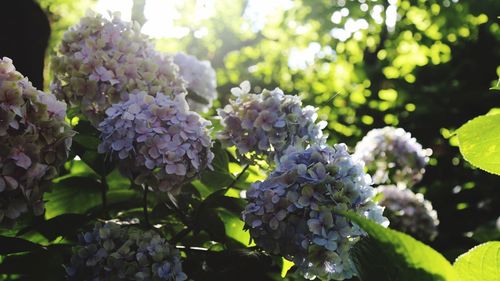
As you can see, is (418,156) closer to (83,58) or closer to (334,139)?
(334,139)

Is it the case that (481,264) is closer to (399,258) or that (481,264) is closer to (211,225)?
(399,258)

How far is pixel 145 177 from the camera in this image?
1649 mm

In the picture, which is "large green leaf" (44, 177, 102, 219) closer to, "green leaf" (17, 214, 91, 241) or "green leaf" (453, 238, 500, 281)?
"green leaf" (17, 214, 91, 241)

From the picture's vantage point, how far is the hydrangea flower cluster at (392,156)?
11.4ft

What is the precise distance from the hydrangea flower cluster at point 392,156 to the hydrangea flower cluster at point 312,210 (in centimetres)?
196

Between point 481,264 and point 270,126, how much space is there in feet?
3.31

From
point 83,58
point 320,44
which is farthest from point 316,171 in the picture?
point 320,44

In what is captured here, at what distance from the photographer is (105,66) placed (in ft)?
6.58

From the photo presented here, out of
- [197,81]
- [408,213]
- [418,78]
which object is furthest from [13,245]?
[418,78]

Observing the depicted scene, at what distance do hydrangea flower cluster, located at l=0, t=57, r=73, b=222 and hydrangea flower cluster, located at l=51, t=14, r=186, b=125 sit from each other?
0.45 m

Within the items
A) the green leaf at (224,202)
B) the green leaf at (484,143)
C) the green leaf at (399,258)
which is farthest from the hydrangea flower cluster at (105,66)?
Result: the green leaf at (399,258)

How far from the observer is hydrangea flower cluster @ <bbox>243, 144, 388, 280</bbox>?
1.41 metres

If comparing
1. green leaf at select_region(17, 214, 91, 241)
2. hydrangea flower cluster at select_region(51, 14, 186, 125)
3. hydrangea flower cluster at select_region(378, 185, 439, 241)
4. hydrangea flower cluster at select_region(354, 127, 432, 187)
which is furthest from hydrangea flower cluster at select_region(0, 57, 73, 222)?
hydrangea flower cluster at select_region(354, 127, 432, 187)

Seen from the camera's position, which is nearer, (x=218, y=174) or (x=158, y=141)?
(x=158, y=141)
